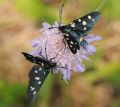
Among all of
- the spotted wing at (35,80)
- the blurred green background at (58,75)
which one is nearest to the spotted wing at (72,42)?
the spotted wing at (35,80)

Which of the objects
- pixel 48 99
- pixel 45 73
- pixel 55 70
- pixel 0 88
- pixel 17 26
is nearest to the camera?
pixel 45 73

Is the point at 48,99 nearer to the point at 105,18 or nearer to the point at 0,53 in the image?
the point at 0,53

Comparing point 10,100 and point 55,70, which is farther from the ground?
point 10,100

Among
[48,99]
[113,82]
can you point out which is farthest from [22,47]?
[113,82]

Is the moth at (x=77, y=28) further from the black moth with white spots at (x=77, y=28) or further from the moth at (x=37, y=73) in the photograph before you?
the moth at (x=37, y=73)

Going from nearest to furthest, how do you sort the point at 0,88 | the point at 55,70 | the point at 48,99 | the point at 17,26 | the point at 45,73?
the point at 45,73 < the point at 55,70 < the point at 0,88 < the point at 48,99 < the point at 17,26

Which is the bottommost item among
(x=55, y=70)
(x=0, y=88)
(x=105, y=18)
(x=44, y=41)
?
(x=55, y=70)

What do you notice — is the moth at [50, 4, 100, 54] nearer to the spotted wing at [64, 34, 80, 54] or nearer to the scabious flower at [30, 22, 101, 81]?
the spotted wing at [64, 34, 80, 54]

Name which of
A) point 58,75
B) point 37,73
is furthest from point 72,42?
point 58,75
